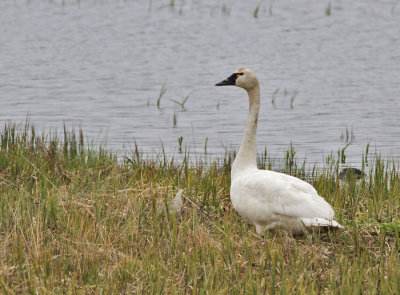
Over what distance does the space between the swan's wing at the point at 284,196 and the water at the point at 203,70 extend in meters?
4.44

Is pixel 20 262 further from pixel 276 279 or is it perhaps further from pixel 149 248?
pixel 276 279

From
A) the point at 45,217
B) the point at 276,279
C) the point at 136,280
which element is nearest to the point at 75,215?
the point at 45,217

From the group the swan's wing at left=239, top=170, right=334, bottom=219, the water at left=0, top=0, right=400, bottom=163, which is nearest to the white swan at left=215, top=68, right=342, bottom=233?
the swan's wing at left=239, top=170, right=334, bottom=219

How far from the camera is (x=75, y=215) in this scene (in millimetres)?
6637

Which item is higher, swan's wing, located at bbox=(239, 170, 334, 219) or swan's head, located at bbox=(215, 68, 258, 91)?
swan's head, located at bbox=(215, 68, 258, 91)

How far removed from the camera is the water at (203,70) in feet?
49.7

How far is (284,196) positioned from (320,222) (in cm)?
45

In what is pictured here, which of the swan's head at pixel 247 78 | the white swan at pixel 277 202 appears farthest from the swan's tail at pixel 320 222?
the swan's head at pixel 247 78

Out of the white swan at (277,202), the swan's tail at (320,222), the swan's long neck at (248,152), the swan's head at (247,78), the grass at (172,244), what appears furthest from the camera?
the swan's head at (247,78)

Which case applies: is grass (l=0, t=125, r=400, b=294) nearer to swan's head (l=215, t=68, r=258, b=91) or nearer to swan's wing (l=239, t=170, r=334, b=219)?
swan's wing (l=239, t=170, r=334, b=219)

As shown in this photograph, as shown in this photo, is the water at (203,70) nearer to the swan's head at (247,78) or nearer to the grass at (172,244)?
the swan's head at (247,78)

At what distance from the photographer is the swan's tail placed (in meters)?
6.18

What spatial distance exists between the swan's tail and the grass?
137 mm

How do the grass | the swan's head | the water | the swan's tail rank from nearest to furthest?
1. the grass
2. the swan's tail
3. the swan's head
4. the water
